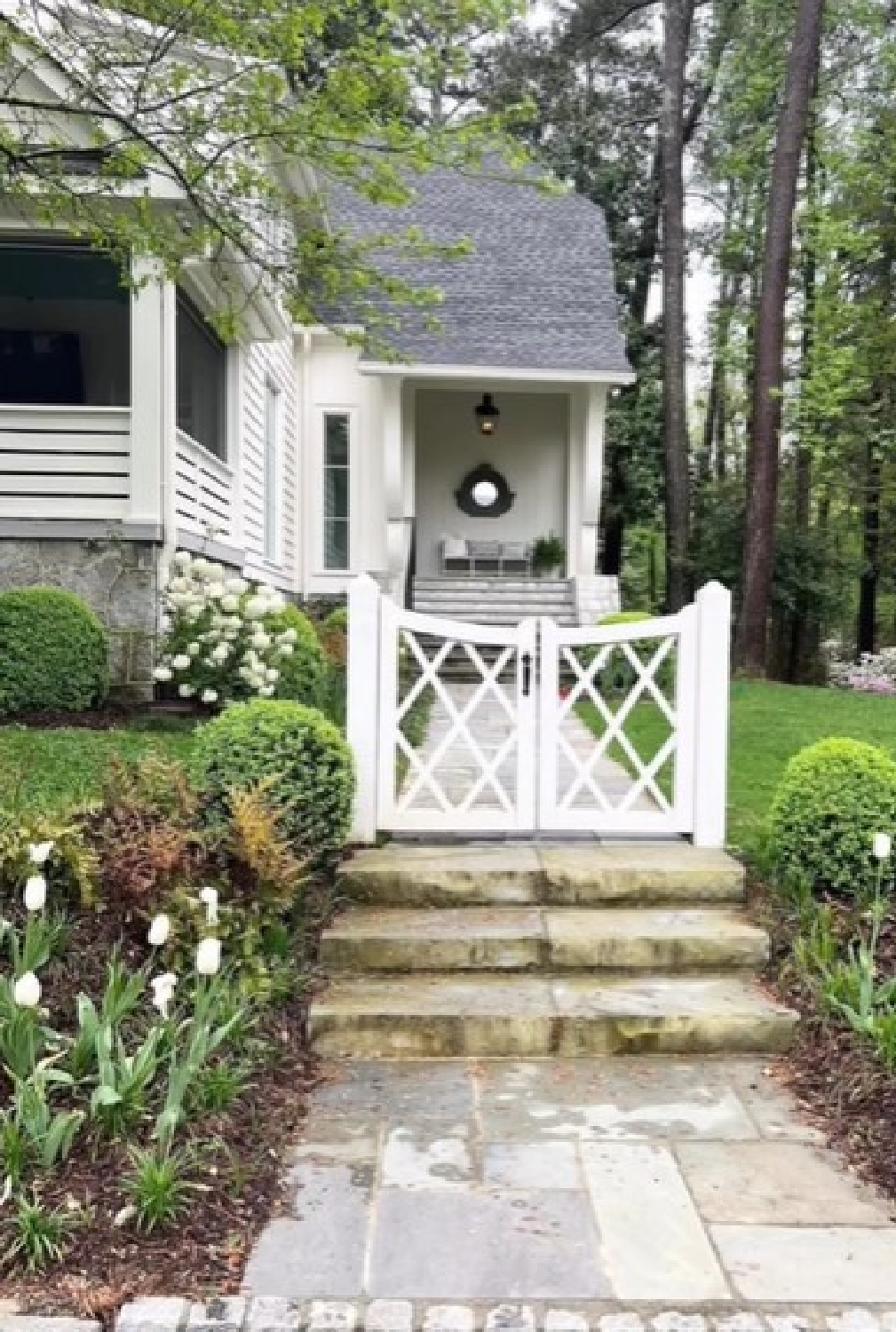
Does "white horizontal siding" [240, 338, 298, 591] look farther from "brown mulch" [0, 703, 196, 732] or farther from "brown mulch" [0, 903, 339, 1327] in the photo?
"brown mulch" [0, 903, 339, 1327]

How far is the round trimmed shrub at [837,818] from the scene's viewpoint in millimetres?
4258

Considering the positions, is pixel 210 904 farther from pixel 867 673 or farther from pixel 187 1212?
pixel 867 673

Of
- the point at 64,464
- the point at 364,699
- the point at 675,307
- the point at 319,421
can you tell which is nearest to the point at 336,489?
the point at 319,421

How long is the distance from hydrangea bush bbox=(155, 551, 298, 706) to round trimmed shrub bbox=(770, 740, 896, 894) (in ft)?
13.1

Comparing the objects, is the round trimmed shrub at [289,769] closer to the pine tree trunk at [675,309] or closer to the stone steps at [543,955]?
the stone steps at [543,955]

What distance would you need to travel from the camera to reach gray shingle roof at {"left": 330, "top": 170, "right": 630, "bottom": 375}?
12.6 meters

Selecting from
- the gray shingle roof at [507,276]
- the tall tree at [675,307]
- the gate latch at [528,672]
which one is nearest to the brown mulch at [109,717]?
the gate latch at [528,672]

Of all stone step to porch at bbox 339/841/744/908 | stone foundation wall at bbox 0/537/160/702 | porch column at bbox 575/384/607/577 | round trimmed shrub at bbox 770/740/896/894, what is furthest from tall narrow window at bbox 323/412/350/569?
round trimmed shrub at bbox 770/740/896/894

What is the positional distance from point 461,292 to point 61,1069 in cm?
1240

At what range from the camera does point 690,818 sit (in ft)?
15.9

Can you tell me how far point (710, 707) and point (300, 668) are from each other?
13.0ft

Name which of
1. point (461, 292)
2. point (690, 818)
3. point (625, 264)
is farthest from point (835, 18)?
point (690, 818)

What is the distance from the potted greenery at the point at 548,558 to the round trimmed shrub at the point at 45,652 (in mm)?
8295

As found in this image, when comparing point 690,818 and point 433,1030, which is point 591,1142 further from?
point 690,818
